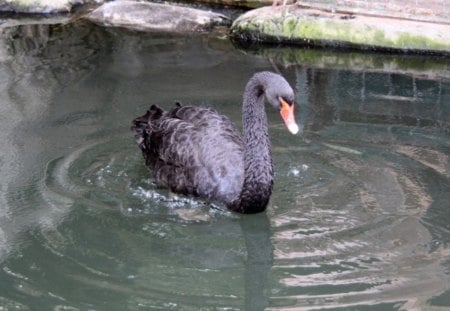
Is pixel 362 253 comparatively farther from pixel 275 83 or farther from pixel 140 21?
pixel 140 21

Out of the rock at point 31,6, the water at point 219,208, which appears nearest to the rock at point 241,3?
the rock at point 31,6

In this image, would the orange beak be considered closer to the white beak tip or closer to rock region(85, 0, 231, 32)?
the white beak tip

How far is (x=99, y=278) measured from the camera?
3551 millimetres

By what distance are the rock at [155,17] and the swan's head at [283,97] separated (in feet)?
14.1

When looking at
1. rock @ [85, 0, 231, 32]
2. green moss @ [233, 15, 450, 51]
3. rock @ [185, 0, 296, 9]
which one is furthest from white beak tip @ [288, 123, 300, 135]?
rock @ [185, 0, 296, 9]

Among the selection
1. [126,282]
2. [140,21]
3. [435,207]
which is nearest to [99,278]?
[126,282]

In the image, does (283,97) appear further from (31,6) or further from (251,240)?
(31,6)

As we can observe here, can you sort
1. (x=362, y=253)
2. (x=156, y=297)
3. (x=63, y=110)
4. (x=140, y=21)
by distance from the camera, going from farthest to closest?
1. (x=140, y=21)
2. (x=63, y=110)
3. (x=362, y=253)
4. (x=156, y=297)

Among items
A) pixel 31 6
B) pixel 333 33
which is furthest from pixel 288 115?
pixel 31 6

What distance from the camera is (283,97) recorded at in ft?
12.6

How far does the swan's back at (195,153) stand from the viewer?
4289 millimetres

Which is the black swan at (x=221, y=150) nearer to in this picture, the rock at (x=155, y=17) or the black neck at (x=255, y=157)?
the black neck at (x=255, y=157)

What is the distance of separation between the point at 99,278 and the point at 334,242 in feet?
3.85

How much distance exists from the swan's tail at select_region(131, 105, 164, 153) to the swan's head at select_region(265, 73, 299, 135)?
3.68 ft
